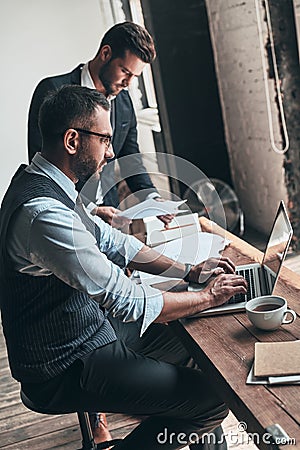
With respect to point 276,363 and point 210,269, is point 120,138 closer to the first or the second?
point 210,269

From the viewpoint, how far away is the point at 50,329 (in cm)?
175

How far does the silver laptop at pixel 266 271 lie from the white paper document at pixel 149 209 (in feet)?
1.75

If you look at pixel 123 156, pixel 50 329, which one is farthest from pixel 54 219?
pixel 123 156

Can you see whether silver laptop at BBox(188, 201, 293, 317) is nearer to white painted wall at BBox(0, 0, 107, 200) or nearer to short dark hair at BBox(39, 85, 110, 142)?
short dark hair at BBox(39, 85, 110, 142)

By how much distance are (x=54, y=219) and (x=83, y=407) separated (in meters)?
0.53

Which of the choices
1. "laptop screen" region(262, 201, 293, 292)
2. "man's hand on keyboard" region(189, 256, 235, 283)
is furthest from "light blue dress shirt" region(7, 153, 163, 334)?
"laptop screen" region(262, 201, 293, 292)

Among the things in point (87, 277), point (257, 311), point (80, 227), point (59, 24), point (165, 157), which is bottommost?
point (165, 157)

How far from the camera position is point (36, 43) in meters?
4.88

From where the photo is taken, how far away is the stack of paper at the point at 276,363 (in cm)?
140

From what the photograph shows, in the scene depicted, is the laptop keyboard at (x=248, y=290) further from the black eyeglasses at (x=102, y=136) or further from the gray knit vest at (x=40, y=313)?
the black eyeglasses at (x=102, y=136)

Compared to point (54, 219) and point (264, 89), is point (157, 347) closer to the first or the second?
point (54, 219)

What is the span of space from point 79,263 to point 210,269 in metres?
0.47

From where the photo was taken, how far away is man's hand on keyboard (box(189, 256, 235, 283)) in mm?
1959

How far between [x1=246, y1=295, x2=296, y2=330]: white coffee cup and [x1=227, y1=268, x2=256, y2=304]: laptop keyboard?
118 millimetres
